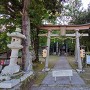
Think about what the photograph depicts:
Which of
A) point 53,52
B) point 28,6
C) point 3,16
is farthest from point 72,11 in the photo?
point 53,52

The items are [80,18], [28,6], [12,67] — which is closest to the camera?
[12,67]

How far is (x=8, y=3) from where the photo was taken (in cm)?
1516

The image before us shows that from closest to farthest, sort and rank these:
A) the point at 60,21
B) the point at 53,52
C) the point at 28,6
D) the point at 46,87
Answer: the point at 46,87 → the point at 28,6 → the point at 60,21 → the point at 53,52

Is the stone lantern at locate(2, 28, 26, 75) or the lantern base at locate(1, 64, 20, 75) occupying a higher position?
the stone lantern at locate(2, 28, 26, 75)

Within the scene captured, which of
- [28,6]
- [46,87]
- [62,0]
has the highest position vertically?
[62,0]

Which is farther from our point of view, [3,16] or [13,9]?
[3,16]

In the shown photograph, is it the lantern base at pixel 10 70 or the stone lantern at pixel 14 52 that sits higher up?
the stone lantern at pixel 14 52

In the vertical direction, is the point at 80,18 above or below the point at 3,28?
above

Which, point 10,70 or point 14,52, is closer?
point 10,70

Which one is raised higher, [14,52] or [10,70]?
[14,52]

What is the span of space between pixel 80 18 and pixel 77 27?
830 cm

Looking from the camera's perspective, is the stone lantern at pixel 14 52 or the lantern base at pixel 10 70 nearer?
the lantern base at pixel 10 70

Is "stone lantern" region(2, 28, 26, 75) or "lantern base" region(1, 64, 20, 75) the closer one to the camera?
"lantern base" region(1, 64, 20, 75)

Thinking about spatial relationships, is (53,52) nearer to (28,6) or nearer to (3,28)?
(3,28)
